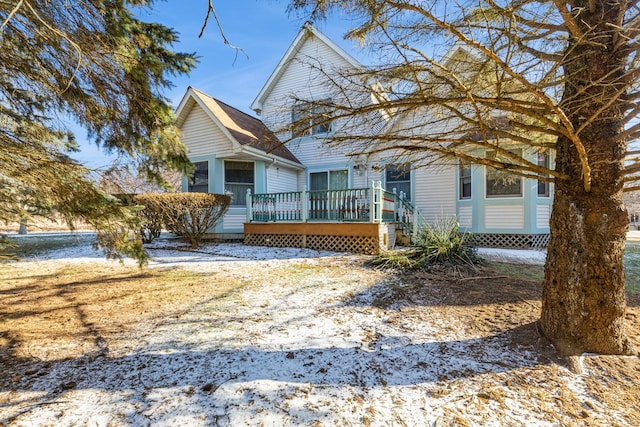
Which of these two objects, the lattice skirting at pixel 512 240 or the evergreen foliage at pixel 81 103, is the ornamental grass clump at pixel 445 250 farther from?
the evergreen foliage at pixel 81 103

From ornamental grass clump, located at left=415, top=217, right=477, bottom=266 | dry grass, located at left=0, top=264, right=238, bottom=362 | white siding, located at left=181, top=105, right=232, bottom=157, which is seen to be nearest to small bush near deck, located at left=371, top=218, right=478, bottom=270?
ornamental grass clump, located at left=415, top=217, right=477, bottom=266

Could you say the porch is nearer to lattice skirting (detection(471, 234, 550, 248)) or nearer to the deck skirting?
the deck skirting

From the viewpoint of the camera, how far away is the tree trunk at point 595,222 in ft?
7.94

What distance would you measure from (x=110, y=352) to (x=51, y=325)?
4.06 ft

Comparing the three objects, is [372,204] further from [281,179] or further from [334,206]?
[281,179]

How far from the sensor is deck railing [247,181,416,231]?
27.3 ft

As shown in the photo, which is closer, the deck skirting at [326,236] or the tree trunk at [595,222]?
the tree trunk at [595,222]

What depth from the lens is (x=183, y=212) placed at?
346 inches

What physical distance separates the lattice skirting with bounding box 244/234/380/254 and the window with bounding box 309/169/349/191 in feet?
10.7

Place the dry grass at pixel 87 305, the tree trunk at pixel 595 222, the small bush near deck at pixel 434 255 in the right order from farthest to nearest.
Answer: the small bush near deck at pixel 434 255 < the dry grass at pixel 87 305 < the tree trunk at pixel 595 222

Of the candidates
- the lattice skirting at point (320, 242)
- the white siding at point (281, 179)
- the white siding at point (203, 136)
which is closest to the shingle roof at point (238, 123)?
the white siding at point (203, 136)

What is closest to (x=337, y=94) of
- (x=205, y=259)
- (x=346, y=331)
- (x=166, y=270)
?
(x=346, y=331)

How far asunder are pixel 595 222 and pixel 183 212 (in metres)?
9.04

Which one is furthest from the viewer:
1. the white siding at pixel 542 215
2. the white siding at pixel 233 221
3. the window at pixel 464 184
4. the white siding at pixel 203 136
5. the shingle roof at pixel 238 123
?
the white siding at pixel 233 221
